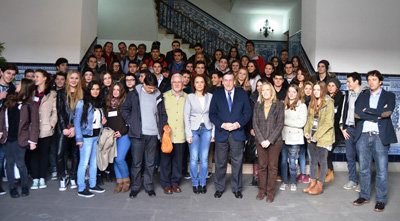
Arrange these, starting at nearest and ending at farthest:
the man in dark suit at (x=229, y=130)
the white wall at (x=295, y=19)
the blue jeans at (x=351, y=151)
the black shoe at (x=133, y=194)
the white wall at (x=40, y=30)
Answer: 1. the black shoe at (x=133, y=194)
2. the man in dark suit at (x=229, y=130)
3. the blue jeans at (x=351, y=151)
4. the white wall at (x=40, y=30)
5. the white wall at (x=295, y=19)

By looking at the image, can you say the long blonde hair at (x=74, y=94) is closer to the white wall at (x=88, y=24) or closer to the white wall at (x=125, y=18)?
the white wall at (x=88, y=24)

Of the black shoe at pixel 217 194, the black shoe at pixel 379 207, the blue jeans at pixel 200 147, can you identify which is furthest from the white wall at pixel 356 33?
the black shoe at pixel 217 194

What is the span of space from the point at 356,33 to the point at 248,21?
677 centimetres

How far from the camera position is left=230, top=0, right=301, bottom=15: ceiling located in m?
10.9

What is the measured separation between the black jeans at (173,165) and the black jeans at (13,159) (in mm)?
1704

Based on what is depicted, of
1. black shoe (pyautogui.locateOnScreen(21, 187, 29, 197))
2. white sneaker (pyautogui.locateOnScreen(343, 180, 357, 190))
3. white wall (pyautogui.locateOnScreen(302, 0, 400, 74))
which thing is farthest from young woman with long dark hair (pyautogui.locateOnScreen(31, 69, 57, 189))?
white wall (pyautogui.locateOnScreen(302, 0, 400, 74))

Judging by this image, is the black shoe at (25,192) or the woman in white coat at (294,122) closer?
the black shoe at (25,192)

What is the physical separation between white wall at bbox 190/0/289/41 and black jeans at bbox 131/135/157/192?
8981 mm

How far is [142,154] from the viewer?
407cm

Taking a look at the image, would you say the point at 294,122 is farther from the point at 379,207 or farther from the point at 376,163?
the point at 379,207

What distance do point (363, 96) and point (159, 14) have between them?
7311 mm

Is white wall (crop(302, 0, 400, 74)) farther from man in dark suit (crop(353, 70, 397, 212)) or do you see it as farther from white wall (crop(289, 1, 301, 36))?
white wall (crop(289, 1, 301, 36))

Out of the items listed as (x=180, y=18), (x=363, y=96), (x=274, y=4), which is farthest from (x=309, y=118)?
(x=274, y=4)

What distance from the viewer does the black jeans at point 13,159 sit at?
3.88 meters
